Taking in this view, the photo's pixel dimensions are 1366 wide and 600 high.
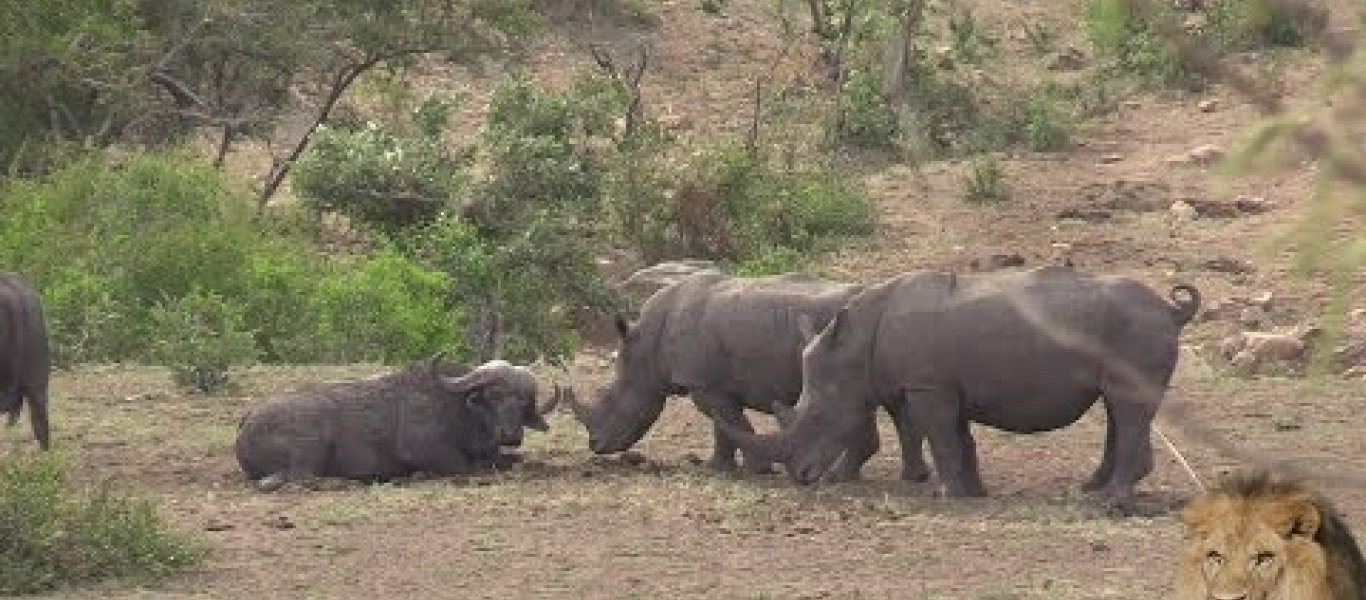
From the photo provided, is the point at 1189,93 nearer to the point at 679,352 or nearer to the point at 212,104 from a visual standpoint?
the point at 212,104

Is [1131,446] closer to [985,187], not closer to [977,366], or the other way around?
[977,366]

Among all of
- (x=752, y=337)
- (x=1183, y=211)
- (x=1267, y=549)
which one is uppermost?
(x=1267, y=549)

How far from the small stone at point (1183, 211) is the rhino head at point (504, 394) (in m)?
10.3

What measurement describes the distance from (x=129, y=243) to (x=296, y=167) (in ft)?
8.27

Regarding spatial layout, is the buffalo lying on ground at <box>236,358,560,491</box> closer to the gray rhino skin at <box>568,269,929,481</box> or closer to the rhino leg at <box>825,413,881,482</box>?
the gray rhino skin at <box>568,269,929,481</box>

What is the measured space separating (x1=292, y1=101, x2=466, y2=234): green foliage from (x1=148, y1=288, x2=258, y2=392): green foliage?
217 centimetres

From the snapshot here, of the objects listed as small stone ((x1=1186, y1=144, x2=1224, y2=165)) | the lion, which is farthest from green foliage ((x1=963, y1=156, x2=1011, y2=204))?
the lion

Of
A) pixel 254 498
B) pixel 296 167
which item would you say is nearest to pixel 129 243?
pixel 296 167

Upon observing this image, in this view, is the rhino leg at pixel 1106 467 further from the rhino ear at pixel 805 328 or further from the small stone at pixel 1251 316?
the small stone at pixel 1251 316

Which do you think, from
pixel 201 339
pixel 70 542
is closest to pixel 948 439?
pixel 70 542

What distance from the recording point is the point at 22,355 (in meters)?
12.8

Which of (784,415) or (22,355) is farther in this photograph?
(22,355)

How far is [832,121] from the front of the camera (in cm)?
2630

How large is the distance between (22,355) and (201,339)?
2.95 metres
